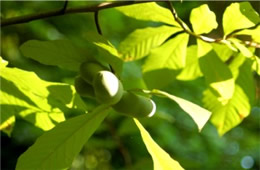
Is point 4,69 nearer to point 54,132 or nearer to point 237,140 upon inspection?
point 54,132

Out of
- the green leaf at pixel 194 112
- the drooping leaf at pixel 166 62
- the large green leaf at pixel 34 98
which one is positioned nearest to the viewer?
the green leaf at pixel 194 112

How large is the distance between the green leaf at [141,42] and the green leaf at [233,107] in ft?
0.55

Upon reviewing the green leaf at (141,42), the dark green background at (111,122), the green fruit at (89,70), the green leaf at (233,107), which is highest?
the green fruit at (89,70)

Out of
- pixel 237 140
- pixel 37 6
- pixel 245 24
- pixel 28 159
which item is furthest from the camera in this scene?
pixel 237 140

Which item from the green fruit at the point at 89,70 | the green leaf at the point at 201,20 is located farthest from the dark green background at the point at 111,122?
the green fruit at the point at 89,70

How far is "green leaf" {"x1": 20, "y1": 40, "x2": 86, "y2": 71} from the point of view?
0.81 m

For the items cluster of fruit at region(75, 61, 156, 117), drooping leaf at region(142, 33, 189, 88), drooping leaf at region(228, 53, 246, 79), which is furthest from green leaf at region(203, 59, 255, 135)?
cluster of fruit at region(75, 61, 156, 117)

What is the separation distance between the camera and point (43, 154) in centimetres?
77

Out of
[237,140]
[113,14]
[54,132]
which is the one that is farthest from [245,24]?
[237,140]

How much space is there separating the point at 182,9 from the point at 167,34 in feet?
2.98

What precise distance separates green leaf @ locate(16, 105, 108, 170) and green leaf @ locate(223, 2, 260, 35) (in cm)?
29

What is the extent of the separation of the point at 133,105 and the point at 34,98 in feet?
0.64

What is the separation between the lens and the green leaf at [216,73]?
926 mm

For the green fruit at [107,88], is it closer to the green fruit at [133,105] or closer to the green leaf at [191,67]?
the green fruit at [133,105]
